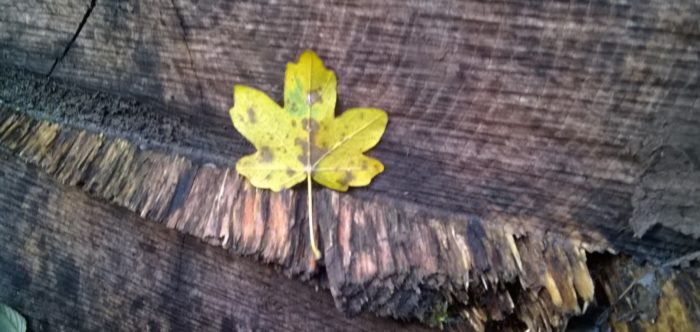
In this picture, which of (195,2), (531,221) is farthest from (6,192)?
(531,221)

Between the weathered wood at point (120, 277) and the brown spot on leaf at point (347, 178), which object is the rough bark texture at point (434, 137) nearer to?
the brown spot on leaf at point (347, 178)

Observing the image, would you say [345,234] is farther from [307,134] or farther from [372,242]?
[307,134]

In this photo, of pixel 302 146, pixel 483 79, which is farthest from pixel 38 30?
pixel 483 79

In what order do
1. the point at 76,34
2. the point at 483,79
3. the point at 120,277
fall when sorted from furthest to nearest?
the point at 120,277 < the point at 76,34 < the point at 483,79

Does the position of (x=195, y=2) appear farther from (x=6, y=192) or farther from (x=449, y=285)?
(x=6, y=192)

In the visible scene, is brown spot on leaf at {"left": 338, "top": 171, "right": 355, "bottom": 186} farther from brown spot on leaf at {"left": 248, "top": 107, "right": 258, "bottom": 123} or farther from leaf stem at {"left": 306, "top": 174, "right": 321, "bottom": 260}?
brown spot on leaf at {"left": 248, "top": 107, "right": 258, "bottom": 123}

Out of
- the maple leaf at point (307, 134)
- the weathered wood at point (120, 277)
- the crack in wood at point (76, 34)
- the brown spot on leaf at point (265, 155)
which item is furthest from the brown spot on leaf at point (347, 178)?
the crack in wood at point (76, 34)

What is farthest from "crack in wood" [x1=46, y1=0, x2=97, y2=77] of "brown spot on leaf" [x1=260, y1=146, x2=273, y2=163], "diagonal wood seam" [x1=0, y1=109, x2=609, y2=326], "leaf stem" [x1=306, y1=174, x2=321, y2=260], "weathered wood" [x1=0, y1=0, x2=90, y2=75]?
"leaf stem" [x1=306, y1=174, x2=321, y2=260]

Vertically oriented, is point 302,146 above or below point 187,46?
below
